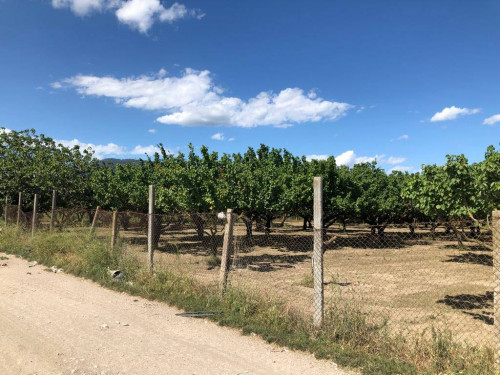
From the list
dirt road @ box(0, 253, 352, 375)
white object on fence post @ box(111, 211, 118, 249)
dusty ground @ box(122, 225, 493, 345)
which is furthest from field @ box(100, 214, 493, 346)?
dirt road @ box(0, 253, 352, 375)

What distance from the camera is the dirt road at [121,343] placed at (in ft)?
13.1

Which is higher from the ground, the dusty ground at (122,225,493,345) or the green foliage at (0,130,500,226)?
the green foliage at (0,130,500,226)

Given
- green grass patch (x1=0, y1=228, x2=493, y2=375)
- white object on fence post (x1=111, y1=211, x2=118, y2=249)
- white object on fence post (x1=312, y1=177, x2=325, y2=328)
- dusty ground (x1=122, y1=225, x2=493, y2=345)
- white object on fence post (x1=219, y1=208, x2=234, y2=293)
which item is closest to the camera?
green grass patch (x1=0, y1=228, x2=493, y2=375)

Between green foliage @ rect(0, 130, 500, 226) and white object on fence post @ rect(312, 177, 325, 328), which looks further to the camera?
green foliage @ rect(0, 130, 500, 226)

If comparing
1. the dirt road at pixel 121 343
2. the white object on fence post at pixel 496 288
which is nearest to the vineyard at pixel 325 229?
the white object on fence post at pixel 496 288

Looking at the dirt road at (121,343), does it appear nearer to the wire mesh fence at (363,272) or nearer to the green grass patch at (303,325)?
the green grass patch at (303,325)

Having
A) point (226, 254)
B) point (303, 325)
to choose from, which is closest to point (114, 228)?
point (226, 254)

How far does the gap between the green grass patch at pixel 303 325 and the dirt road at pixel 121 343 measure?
0.78ft

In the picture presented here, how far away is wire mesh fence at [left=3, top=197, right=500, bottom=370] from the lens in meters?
6.13

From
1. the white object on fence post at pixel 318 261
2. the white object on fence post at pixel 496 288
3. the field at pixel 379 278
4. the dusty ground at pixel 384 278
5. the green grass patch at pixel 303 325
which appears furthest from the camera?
the dusty ground at pixel 384 278

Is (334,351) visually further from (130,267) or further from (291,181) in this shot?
(291,181)

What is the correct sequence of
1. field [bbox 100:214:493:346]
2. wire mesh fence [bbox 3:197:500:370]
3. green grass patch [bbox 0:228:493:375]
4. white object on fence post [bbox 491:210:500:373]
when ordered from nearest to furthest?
white object on fence post [bbox 491:210:500:373]
green grass patch [bbox 0:228:493:375]
wire mesh fence [bbox 3:197:500:370]
field [bbox 100:214:493:346]

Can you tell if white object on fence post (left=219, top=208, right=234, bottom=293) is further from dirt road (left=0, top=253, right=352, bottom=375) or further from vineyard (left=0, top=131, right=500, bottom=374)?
dirt road (left=0, top=253, right=352, bottom=375)

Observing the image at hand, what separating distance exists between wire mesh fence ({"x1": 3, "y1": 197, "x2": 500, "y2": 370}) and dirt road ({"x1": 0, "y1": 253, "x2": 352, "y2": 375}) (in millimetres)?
1126
